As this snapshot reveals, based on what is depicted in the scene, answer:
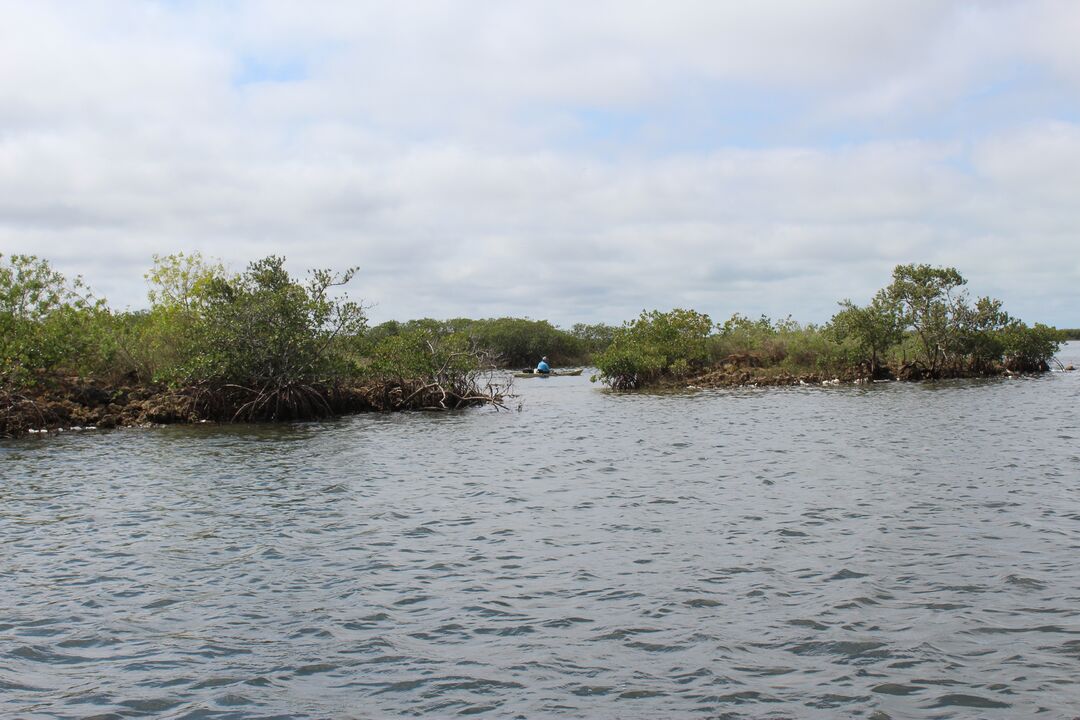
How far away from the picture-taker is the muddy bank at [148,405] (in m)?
31.6

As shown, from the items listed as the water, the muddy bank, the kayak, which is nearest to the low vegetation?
the muddy bank

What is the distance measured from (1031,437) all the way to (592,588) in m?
19.1

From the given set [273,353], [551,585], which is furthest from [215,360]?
[551,585]

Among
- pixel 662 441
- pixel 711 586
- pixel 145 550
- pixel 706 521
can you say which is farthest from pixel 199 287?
pixel 711 586

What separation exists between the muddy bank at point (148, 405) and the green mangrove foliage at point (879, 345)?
2243cm

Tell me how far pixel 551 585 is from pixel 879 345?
1913 inches

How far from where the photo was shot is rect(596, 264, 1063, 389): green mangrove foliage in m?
54.2

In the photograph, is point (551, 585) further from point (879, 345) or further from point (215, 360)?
point (879, 345)

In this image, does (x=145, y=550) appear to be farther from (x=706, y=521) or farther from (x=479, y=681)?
(x=706, y=521)

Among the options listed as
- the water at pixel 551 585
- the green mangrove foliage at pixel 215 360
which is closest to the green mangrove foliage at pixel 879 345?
the green mangrove foliage at pixel 215 360

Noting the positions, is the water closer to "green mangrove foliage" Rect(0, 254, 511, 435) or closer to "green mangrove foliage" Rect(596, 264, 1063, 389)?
"green mangrove foliage" Rect(0, 254, 511, 435)

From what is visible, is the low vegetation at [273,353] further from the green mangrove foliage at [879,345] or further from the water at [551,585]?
the water at [551,585]

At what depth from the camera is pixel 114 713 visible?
7605 millimetres

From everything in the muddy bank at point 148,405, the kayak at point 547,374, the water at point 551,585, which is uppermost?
the kayak at point 547,374
